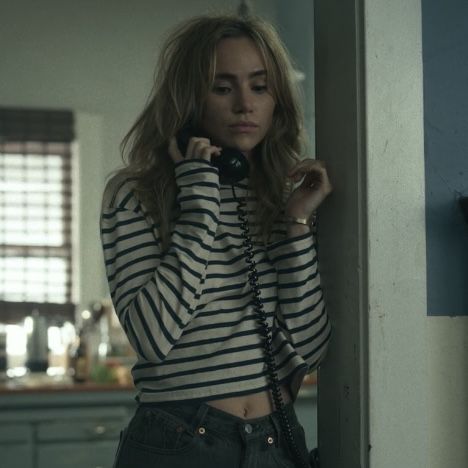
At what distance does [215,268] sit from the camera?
1612 mm

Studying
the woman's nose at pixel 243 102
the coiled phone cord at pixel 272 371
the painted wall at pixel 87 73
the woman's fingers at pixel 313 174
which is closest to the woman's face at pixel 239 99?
the woman's nose at pixel 243 102

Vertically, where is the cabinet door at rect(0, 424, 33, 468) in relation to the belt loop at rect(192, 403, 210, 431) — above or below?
below

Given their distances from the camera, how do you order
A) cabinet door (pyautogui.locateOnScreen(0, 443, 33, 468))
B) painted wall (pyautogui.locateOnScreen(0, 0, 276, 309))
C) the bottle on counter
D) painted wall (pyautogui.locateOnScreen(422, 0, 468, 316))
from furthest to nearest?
painted wall (pyautogui.locateOnScreen(0, 0, 276, 309)), the bottle on counter, cabinet door (pyautogui.locateOnScreen(0, 443, 33, 468)), painted wall (pyautogui.locateOnScreen(422, 0, 468, 316))

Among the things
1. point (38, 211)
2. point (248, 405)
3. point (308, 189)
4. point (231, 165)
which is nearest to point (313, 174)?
point (308, 189)

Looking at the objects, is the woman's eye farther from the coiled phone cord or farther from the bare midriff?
the bare midriff

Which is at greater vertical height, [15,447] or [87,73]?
[87,73]

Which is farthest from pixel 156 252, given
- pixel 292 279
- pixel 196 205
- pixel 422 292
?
pixel 422 292

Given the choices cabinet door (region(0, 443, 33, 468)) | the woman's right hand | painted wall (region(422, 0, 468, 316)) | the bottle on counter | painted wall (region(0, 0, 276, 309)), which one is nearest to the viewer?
painted wall (region(422, 0, 468, 316))

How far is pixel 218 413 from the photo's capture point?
60.4 inches

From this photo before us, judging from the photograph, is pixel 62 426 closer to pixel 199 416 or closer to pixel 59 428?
pixel 59 428

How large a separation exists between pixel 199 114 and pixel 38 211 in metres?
4.04

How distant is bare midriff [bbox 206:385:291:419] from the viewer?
1.55m

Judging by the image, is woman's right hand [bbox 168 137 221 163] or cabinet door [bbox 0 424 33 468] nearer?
woman's right hand [bbox 168 137 221 163]

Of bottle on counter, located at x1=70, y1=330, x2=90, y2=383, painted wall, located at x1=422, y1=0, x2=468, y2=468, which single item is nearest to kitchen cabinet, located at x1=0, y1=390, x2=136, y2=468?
bottle on counter, located at x1=70, y1=330, x2=90, y2=383
